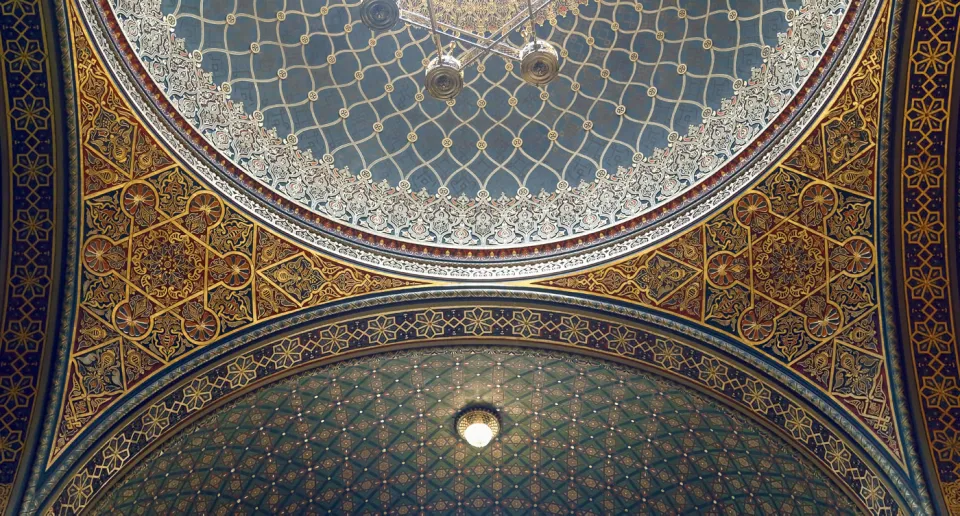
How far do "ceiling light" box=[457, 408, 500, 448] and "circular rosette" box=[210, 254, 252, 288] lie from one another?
3.14 meters

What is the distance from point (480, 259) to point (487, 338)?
84cm

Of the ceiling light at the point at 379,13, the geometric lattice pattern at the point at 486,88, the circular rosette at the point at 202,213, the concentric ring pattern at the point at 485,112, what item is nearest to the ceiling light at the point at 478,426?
the concentric ring pattern at the point at 485,112

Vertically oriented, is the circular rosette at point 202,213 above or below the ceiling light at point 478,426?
above

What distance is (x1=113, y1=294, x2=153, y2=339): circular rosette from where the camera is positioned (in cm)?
920

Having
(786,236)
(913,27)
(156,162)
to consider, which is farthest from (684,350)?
(156,162)

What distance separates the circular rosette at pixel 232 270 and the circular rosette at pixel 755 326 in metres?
4.93

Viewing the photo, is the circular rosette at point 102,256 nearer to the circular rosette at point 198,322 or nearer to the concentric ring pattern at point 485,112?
the circular rosette at point 198,322

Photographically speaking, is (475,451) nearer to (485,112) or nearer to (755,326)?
(755,326)

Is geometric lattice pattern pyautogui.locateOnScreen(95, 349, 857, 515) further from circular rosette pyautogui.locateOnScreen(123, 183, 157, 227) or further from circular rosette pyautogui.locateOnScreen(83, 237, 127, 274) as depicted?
circular rosette pyautogui.locateOnScreen(123, 183, 157, 227)

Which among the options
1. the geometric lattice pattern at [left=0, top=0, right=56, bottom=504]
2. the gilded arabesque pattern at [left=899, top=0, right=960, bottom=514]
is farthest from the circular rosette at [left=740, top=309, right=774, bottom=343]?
the geometric lattice pattern at [left=0, top=0, right=56, bottom=504]

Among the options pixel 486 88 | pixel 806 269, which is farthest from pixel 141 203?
pixel 806 269

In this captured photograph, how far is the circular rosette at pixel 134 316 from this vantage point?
30.2 feet

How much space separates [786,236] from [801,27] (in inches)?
81.4

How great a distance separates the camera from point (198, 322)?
945 cm
